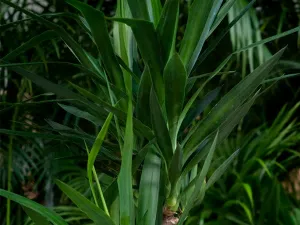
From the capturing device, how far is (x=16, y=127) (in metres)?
1.73

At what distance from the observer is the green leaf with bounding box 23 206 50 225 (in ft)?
1.75

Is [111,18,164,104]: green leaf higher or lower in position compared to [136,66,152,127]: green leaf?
higher

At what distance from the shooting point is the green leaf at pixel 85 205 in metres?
0.49

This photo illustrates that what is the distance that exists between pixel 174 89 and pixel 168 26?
62 millimetres

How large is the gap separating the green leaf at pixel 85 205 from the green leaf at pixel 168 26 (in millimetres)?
166

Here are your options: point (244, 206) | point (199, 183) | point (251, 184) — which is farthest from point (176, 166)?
point (251, 184)

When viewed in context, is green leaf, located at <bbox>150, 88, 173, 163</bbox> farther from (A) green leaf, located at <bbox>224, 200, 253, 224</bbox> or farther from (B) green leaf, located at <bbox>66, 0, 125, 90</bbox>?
(A) green leaf, located at <bbox>224, 200, 253, 224</bbox>

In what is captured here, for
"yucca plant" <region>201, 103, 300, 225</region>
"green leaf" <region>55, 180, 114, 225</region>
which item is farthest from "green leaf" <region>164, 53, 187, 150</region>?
"yucca plant" <region>201, 103, 300, 225</region>

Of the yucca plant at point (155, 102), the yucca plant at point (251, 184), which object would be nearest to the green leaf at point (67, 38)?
the yucca plant at point (155, 102)

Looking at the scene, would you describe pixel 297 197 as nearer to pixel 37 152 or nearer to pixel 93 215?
pixel 37 152

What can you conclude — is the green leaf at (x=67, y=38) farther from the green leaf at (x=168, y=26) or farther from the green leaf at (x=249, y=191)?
the green leaf at (x=249, y=191)

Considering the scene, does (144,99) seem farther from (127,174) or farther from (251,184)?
(251,184)

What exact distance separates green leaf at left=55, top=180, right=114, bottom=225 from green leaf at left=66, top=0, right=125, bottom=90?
0.14 m

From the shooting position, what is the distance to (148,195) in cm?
55
